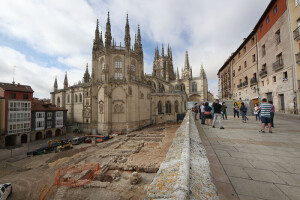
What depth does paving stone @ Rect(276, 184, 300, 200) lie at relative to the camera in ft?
4.97

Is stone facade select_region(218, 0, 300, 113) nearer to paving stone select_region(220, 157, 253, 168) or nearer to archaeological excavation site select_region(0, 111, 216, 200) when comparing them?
paving stone select_region(220, 157, 253, 168)

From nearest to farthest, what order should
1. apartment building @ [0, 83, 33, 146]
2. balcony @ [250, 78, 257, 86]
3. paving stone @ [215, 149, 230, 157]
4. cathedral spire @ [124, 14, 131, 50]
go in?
paving stone @ [215, 149, 230, 157] → balcony @ [250, 78, 257, 86] → apartment building @ [0, 83, 33, 146] → cathedral spire @ [124, 14, 131, 50]

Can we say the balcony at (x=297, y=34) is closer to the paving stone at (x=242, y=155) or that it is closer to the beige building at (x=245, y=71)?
the beige building at (x=245, y=71)

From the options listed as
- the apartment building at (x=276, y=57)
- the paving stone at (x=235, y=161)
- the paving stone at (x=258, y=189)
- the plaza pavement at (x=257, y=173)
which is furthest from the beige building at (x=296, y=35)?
the paving stone at (x=258, y=189)

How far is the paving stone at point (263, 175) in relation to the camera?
1.82 meters

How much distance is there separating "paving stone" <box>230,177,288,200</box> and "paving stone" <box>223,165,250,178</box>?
16 centimetres

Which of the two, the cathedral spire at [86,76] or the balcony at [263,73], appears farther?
the cathedral spire at [86,76]

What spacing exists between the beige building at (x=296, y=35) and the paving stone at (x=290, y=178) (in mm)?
14907

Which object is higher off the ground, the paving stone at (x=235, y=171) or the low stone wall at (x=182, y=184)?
the low stone wall at (x=182, y=184)

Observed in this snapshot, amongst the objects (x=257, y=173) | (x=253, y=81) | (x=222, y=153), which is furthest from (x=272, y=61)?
(x=257, y=173)

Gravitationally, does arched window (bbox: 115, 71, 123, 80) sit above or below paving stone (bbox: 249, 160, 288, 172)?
above

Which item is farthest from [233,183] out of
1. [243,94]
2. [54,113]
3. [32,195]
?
[54,113]

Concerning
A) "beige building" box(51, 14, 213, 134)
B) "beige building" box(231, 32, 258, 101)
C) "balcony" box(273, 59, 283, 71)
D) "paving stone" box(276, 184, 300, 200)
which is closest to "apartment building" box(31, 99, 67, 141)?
"beige building" box(51, 14, 213, 134)

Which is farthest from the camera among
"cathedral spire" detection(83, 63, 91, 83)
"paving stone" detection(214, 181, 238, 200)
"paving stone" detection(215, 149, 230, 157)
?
"cathedral spire" detection(83, 63, 91, 83)
